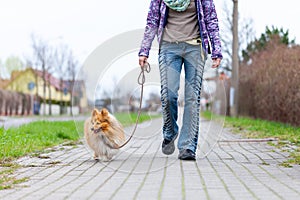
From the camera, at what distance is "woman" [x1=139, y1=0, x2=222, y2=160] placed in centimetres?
600

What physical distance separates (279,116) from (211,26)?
8.31 meters

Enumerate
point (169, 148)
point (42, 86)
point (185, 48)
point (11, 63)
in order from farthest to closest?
point (11, 63)
point (42, 86)
point (169, 148)
point (185, 48)

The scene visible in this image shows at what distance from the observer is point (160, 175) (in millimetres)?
4965

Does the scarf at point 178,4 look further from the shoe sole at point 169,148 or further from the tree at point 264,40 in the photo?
the tree at point 264,40

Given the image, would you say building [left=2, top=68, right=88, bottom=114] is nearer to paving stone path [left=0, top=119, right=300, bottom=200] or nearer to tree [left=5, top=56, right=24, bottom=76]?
tree [left=5, top=56, right=24, bottom=76]

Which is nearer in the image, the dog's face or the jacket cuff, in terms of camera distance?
the dog's face

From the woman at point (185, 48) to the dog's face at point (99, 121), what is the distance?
27.7 inches

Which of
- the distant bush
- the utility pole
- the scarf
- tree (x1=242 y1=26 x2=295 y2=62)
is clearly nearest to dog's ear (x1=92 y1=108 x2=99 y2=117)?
the scarf

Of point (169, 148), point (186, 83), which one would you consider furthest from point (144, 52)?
point (169, 148)

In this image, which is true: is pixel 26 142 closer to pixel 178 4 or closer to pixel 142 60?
pixel 142 60

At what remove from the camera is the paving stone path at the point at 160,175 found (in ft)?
13.4

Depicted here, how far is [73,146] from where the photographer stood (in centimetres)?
833

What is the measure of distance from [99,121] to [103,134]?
16 cm

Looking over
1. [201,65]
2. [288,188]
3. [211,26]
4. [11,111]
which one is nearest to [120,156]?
[201,65]
